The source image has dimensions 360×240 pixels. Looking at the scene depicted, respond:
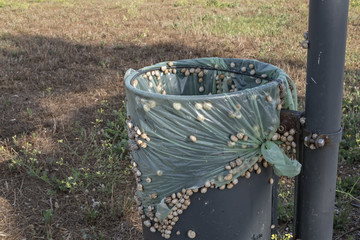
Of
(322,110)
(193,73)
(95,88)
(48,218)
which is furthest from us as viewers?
(95,88)

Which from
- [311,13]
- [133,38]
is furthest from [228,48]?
[311,13]

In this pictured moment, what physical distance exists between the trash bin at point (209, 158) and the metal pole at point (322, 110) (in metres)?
0.14

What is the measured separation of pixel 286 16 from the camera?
8750 mm

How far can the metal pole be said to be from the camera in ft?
5.51

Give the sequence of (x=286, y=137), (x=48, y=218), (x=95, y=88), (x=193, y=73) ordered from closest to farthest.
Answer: (x=286, y=137) < (x=193, y=73) < (x=48, y=218) < (x=95, y=88)

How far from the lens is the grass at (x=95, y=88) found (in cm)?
309

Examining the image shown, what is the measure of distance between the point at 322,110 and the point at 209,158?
519 millimetres

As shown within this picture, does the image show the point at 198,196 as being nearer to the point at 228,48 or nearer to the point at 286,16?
the point at 228,48

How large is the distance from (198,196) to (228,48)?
4.97 meters

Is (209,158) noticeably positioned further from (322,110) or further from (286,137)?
(322,110)

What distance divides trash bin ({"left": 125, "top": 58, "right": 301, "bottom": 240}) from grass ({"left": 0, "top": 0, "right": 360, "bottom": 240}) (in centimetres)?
106

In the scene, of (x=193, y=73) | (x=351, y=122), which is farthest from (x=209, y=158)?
(x=351, y=122)

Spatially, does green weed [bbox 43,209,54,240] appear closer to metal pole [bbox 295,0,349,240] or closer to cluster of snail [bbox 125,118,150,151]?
cluster of snail [bbox 125,118,150,151]

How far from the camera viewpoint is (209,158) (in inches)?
70.7
